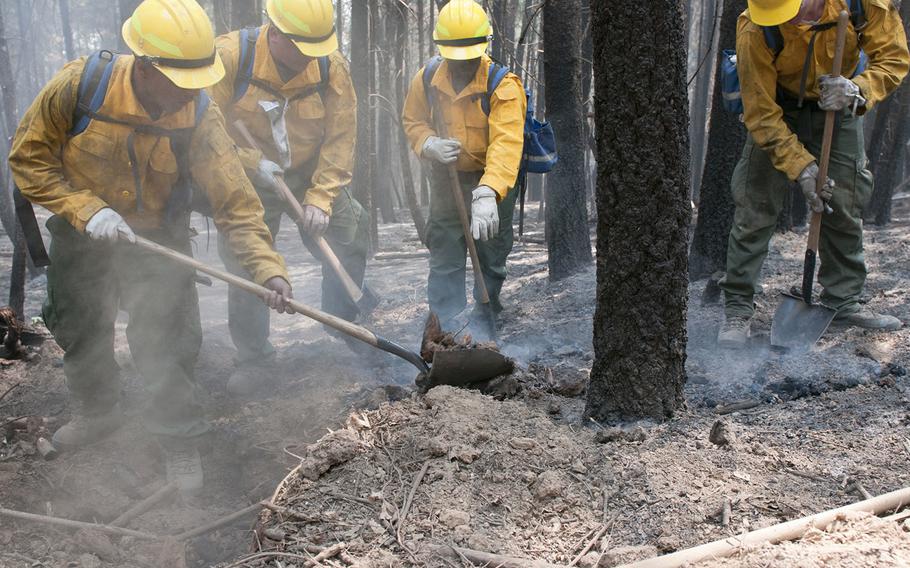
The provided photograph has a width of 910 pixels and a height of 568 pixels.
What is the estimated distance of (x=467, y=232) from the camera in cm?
520

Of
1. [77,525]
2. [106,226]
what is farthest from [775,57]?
[77,525]

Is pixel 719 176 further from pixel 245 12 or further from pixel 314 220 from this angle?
pixel 245 12

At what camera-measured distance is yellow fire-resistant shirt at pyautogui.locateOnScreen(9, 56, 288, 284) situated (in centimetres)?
350

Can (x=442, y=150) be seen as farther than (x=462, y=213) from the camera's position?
No

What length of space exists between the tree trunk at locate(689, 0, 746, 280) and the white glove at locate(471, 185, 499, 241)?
2.08 metres

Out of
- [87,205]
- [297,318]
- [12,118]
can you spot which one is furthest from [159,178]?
[12,118]

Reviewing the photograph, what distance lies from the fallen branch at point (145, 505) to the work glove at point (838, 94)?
4.17 m

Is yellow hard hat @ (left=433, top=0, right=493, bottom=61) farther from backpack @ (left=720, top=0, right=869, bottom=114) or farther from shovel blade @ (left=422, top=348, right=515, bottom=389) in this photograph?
shovel blade @ (left=422, top=348, right=515, bottom=389)

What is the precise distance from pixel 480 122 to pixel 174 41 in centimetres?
221

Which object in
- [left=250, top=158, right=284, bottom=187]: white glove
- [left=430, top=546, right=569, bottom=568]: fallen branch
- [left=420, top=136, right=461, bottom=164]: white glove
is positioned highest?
[left=420, top=136, right=461, bottom=164]: white glove

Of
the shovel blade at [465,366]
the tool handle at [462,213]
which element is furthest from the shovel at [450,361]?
the tool handle at [462,213]

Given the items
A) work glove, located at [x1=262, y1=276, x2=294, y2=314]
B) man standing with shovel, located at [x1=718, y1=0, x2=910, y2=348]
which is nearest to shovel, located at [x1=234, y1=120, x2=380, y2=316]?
work glove, located at [x1=262, y1=276, x2=294, y2=314]

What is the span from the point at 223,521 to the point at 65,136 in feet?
6.50

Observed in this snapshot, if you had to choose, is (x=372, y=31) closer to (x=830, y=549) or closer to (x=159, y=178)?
(x=159, y=178)
